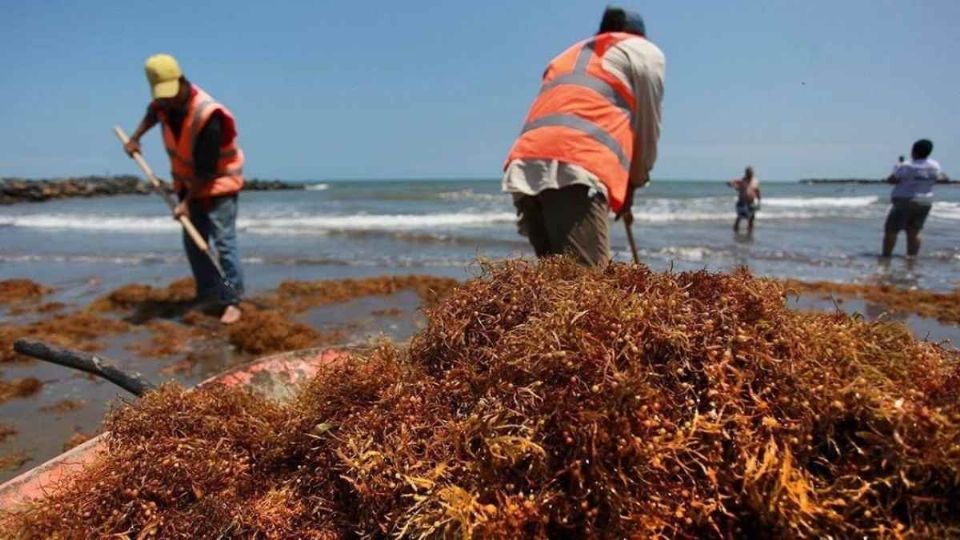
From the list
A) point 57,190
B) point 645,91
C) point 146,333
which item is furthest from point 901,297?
point 57,190

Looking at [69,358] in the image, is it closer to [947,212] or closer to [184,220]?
[184,220]

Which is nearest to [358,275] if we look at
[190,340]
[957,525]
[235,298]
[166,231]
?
[235,298]

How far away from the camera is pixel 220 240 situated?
568cm

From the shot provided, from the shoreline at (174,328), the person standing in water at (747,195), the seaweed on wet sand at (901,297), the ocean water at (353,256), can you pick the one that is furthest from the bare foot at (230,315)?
the person standing in water at (747,195)

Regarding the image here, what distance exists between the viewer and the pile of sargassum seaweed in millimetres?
1113

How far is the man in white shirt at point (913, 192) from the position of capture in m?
9.76

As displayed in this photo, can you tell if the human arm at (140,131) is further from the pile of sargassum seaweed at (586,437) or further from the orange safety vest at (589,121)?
the pile of sargassum seaweed at (586,437)

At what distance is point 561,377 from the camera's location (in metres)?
1.25

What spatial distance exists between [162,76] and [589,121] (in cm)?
407

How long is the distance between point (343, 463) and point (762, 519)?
0.89m

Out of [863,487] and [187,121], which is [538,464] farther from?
[187,121]

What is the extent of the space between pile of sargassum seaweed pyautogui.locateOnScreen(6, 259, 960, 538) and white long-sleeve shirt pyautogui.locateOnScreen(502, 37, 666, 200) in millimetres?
1218

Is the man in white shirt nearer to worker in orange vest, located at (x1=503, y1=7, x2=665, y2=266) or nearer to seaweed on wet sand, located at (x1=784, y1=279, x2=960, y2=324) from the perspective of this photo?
seaweed on wet sand, located at (x1=784, y1=279, x2=960, y2=324)

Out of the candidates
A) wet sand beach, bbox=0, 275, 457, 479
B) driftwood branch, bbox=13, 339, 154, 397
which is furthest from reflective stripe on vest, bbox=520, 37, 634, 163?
driftwood branch, bbox=13, 339, 154, 397
